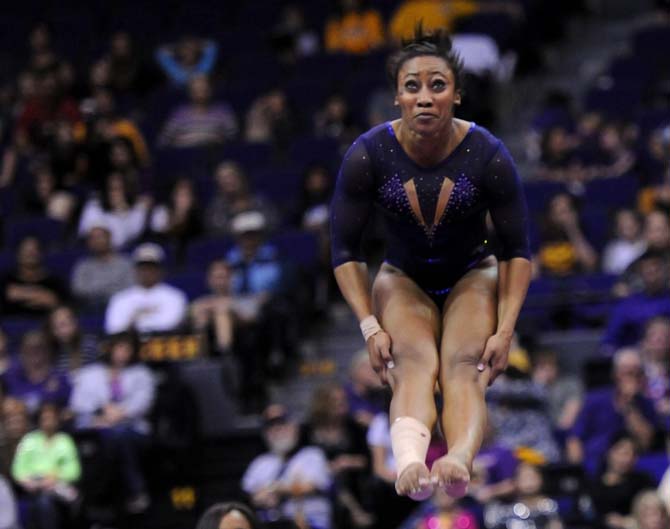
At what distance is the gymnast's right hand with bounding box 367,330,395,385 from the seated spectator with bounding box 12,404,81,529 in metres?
4.21

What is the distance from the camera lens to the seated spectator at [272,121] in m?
12.8

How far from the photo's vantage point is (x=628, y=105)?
1244cm

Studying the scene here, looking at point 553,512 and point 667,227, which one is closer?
point 553,512

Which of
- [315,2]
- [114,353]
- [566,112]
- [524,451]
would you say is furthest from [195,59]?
[524,451]

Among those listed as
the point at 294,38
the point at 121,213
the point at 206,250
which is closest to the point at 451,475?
the point at 206,250

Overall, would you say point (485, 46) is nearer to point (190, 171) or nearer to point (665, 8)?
point (665, 8)

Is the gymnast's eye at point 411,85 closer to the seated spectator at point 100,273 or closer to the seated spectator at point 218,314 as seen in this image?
the seated spectator at point 218,314

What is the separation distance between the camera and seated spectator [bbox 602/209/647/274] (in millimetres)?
10680

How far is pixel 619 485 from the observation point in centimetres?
890

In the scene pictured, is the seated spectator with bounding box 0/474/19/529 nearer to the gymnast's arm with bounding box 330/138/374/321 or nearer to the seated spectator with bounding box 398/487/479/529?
the seated spectator with bounding box 398/487/479/529

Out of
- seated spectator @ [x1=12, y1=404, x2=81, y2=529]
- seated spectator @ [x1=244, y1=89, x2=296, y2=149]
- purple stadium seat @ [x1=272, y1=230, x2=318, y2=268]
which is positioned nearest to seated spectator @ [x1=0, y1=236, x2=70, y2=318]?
purple stadium seat @ [x1=272, y1=230, x2=318, y2=268]

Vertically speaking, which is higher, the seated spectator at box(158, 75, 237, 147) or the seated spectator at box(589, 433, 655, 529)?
the seated spectator at box(158, 75, 237, 147)

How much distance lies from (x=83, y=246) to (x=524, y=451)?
4375 mm

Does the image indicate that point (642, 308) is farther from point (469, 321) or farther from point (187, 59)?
point (187, 59)
